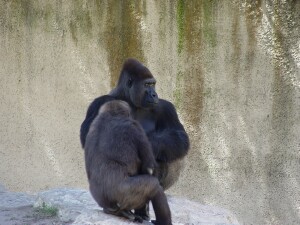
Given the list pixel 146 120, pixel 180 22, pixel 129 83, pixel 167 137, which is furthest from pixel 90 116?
pixel 180 22

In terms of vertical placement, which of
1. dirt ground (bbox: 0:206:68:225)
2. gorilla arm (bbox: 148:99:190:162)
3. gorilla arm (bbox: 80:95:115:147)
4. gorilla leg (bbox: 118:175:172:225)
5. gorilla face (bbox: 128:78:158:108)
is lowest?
dirt ground (bbox: 0:206:68:225)

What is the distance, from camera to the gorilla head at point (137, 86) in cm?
532

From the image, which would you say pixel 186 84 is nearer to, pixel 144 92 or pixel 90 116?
pixel 144 92

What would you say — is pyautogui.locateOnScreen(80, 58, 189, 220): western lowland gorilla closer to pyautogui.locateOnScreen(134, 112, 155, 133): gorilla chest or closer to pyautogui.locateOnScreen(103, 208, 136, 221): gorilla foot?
pyautogui.locateOnScreen(134, 112, 155, 133): gorilla chest

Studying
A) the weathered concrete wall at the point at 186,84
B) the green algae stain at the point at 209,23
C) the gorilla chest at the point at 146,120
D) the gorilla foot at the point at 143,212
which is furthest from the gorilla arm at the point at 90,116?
the green algae stain at the point at 209,23

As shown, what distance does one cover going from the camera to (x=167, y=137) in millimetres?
5449

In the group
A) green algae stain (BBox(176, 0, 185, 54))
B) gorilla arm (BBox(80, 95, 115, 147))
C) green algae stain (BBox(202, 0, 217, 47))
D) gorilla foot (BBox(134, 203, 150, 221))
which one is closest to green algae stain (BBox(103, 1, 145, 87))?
green algae stain (BBox(176, 0, 185, 54))

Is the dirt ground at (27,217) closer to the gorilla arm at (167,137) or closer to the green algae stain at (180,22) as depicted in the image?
the gorilla arm at (167,137)

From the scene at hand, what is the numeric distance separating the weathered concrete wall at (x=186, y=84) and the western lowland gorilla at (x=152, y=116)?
175 cm

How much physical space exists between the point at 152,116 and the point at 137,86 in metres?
0.40

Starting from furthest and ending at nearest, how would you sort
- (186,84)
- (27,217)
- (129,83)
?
(186,84) → (129,83) → (27,217)

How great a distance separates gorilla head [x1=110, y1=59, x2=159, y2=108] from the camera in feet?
17.5

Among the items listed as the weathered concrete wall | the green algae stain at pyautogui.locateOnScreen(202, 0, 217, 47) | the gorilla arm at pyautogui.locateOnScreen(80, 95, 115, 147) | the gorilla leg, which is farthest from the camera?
the green algae stain at pyautogui.locateOnScreen(202, 0, 217, 47)

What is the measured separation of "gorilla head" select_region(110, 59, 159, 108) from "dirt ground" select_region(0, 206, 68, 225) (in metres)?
1.15
